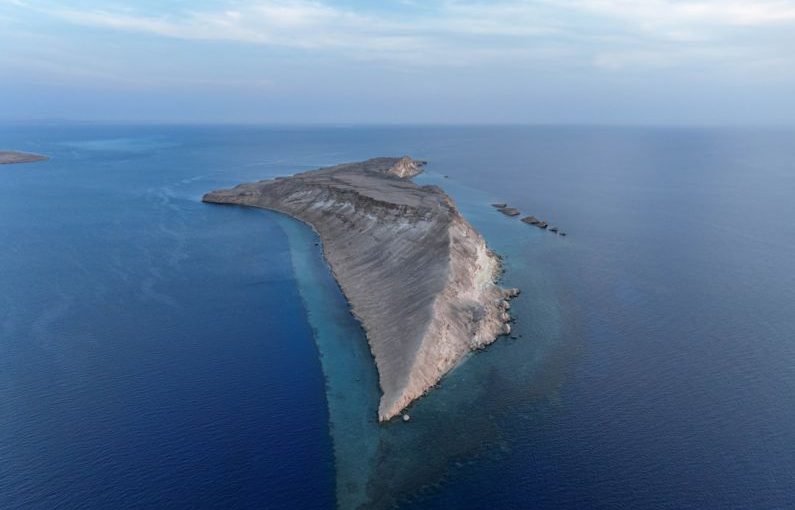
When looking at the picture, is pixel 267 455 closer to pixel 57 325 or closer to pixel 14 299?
pixel 57 325

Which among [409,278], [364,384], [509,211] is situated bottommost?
[364,384]

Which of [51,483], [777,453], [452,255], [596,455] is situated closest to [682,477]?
[596,455]

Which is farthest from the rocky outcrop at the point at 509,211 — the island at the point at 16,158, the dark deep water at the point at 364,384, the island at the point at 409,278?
the island at the point at 16,158

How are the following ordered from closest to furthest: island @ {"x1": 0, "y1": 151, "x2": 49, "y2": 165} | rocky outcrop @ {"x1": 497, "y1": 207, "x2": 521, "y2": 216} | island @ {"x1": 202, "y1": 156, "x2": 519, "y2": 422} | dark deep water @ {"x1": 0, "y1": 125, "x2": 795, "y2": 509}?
dark deep water @ {"x1": 0, "y1": 125, "x2": 795, "y2": 509}, island @ {"x1": 202, "y1": 156, "x2": 519, "y2": 422}, rocky outcrop @ {"x1": 497, "y1": 207, "x2": 521, "y2": 216}, island @ {"x1": 0, "y1": 151, "x2": 49, "y2": 165}

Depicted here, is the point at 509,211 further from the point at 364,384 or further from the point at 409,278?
the point at 364,384

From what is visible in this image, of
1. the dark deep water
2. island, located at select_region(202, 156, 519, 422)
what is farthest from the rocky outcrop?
the dark deep water

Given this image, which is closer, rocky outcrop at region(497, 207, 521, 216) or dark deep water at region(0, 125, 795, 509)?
dark deep water at region(0, 125, 795, 509)

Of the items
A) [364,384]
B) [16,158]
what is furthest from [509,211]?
[16,158]

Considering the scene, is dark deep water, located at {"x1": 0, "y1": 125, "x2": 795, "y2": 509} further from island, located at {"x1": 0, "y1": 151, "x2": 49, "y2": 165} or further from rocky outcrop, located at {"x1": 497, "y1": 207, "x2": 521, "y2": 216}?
island, located at {"x1": 0, "y1": 151, "x2": 49, "y2": 165}
